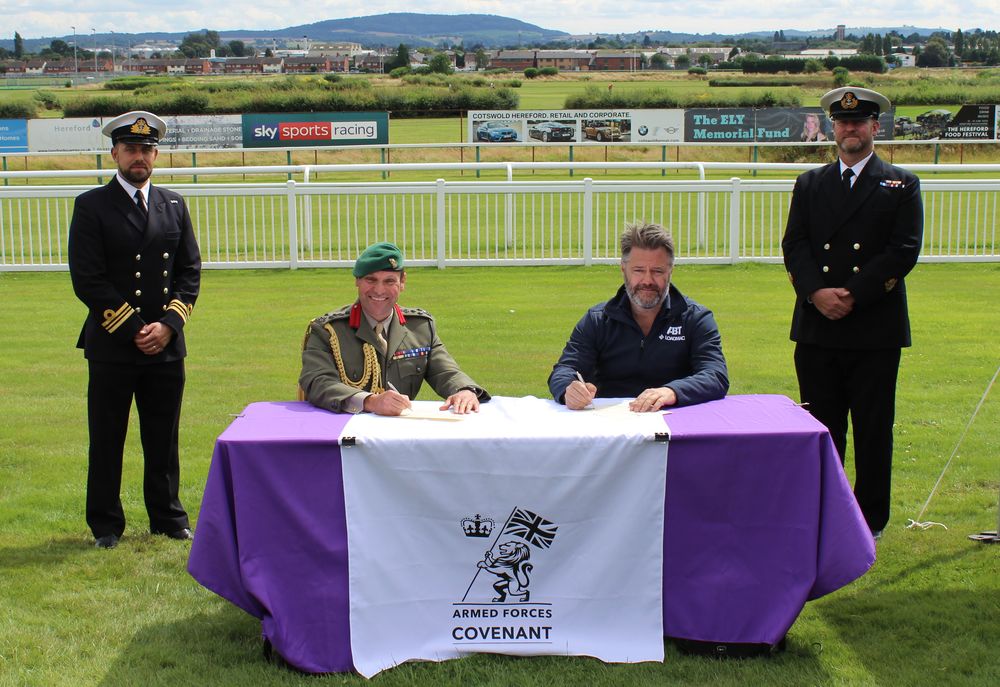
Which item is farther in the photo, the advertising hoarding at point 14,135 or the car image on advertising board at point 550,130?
the car image on advertising board at point 550,130

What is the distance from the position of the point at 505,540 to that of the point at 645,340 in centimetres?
118

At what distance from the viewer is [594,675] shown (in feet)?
13.6

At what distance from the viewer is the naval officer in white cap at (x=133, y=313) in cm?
547

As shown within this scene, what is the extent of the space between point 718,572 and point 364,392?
1.50 metres

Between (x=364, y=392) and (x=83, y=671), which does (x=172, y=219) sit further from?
(x=83, y=671)

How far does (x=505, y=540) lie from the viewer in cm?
425

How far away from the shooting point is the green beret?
487 centimetres

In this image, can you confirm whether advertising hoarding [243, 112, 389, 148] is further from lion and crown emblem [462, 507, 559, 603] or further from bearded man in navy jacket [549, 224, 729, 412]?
lion and crown emblem [462, 507, 559, 603]

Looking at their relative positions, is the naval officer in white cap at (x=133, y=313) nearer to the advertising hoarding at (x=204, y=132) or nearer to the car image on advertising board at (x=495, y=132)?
the advertising hoarding at (x=204, y=132)

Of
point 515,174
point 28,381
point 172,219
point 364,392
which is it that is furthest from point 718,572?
point 515,174

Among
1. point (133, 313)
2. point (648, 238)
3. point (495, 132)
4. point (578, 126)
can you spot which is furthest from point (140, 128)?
point (578, 126)

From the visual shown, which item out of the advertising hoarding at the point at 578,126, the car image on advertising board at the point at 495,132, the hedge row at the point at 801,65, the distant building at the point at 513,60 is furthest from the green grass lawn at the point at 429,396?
the distant building at the point at 513,60

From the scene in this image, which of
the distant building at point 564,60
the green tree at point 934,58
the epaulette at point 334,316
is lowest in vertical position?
the epaulette at point 334,316

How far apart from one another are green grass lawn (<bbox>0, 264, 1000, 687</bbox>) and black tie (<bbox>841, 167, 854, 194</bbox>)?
5.33ft
